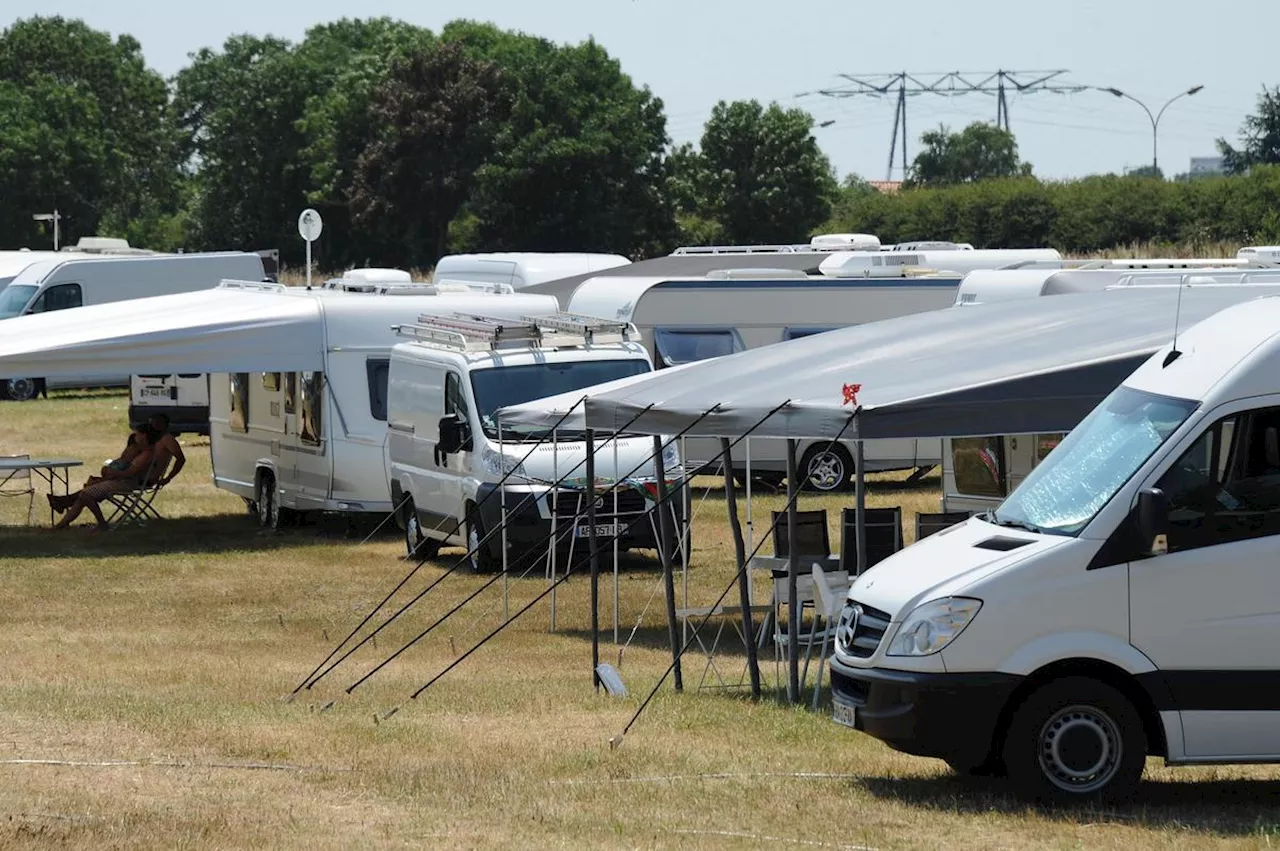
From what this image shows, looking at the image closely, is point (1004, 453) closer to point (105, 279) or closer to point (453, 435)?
point (453, 435)

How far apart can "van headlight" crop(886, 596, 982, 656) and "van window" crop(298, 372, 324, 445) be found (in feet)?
40.3

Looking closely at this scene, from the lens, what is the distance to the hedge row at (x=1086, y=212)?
53812 millimetres

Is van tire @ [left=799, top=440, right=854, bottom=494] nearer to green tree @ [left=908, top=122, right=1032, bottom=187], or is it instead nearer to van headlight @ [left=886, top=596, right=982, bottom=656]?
van headlight @ [left=886, top=596, right=982, bottom=656]

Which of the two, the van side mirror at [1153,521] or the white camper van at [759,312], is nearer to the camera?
the van side mirror at [1153,521]

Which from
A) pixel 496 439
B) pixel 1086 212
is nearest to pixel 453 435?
pixel 496 439

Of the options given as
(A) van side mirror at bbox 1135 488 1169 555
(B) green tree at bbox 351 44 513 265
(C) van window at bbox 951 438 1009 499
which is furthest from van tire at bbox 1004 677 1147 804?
(B) green tree at bbox 351 44 513 265

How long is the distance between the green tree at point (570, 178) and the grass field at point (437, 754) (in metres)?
53.1

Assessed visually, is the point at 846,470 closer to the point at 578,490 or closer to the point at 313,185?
the point at 578,490

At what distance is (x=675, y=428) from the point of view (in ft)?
37.0

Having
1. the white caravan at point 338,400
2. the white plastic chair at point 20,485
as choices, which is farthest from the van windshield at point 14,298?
the white caravan at point 338,400

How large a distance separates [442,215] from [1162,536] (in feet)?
216

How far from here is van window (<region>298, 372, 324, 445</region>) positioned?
64.6 ft

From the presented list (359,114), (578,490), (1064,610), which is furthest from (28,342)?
(359,114)

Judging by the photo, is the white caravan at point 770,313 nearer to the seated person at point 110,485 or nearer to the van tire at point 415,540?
the van tire at point 415,540
